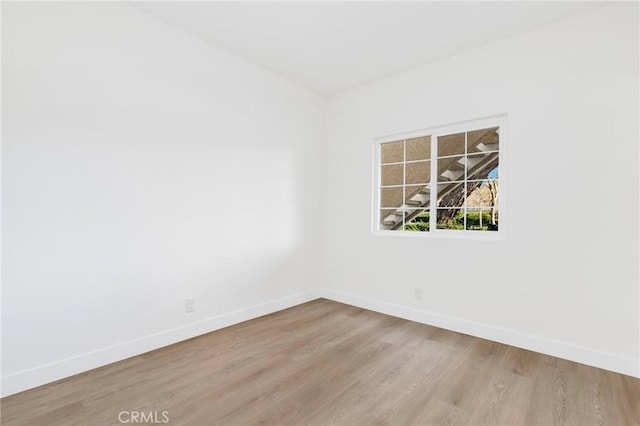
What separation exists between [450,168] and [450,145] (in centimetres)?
40

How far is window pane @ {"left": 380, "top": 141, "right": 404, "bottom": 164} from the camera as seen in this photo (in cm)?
371

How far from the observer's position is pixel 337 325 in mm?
3152

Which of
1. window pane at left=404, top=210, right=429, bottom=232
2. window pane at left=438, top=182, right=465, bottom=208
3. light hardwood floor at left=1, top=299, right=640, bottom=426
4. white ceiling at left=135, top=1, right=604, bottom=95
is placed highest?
white ceiling at left=135, top=1, right=604, bottom=95

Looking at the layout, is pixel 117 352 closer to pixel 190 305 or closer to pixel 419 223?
pixel 190 305

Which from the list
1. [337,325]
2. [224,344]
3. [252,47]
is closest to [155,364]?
[224,344]

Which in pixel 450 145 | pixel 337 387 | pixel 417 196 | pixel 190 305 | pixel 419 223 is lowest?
pixel 337 387

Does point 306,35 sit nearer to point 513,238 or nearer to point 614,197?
point 513,238

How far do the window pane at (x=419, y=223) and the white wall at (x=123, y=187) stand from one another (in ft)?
5.29

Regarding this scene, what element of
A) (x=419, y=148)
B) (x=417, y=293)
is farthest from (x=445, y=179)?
(x=417, y=293)

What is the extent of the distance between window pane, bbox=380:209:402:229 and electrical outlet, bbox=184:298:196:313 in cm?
231

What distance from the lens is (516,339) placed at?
8.75 feet

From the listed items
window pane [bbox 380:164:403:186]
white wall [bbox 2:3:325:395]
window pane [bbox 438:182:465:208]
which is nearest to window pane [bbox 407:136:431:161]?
window pane [bbox 380:164:403:186]

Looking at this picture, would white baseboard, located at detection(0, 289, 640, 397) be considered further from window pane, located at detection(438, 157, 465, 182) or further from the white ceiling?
the white ceiling

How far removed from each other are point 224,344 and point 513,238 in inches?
107
